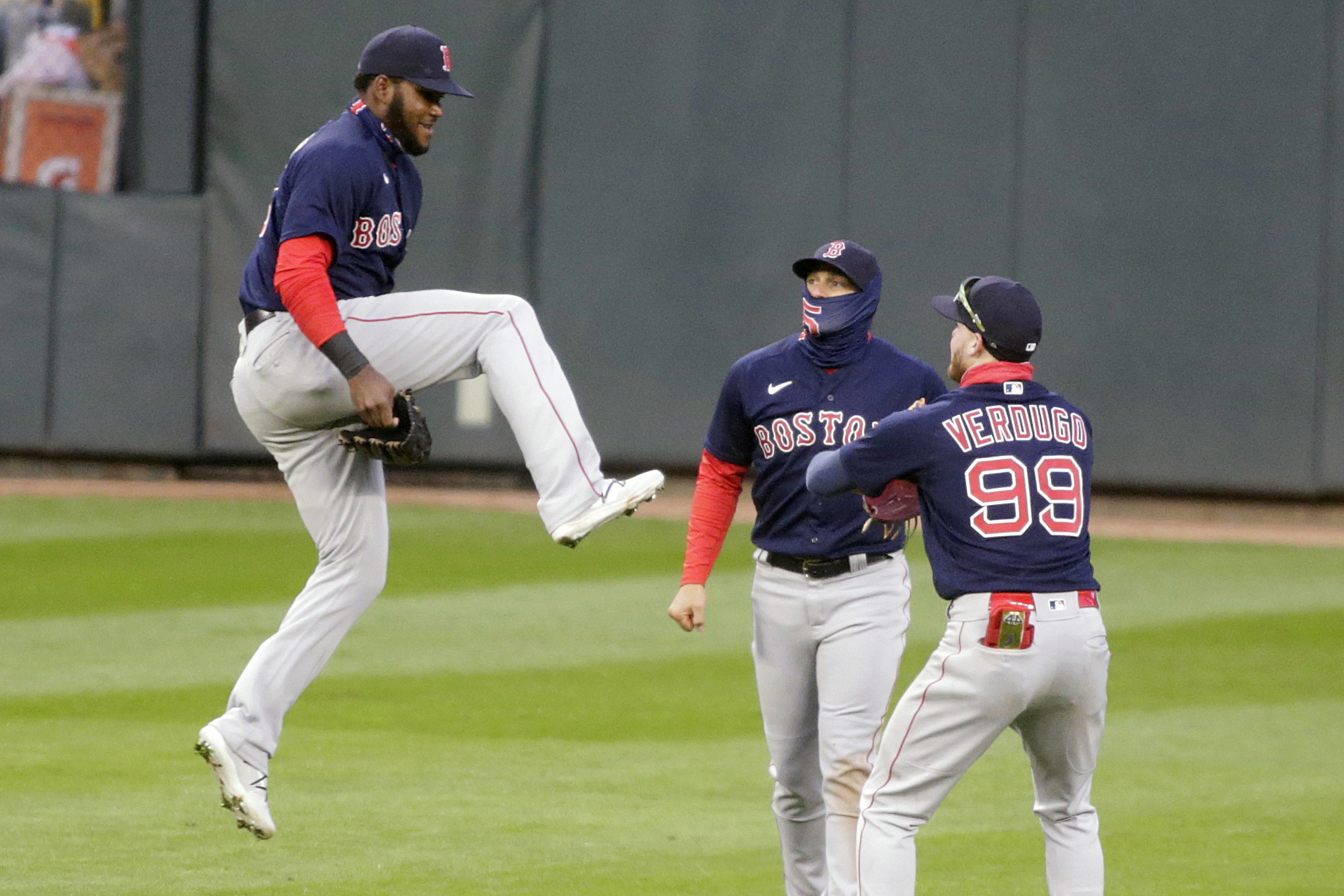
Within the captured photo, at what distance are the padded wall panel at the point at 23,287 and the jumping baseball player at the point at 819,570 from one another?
10881mm

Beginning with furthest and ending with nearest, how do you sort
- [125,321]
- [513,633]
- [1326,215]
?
[125,321], [1326,215], [513,633]

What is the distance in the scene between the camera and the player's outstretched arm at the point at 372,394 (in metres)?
5.17

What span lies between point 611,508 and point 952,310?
1.06 m

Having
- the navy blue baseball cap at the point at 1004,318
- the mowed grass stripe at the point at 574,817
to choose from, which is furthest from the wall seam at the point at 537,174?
the navy blue baseball cap at the point at 1004,318

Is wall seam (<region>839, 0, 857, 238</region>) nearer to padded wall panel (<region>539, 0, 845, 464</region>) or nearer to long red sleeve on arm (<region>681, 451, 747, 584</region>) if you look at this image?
padded wall panel (<region>539, 0, 845, 464</region>)

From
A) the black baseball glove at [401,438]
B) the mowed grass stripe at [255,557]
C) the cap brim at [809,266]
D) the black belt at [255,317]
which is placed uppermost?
the cap brim at [809,266]

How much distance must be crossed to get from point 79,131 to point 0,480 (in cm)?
308

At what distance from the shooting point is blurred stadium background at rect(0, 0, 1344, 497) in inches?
576

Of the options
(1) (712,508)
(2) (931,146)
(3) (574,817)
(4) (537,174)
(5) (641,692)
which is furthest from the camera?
(4) (537,174)

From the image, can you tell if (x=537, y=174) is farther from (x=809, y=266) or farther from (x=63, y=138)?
(x=809, y=266)

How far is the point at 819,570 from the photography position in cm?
578

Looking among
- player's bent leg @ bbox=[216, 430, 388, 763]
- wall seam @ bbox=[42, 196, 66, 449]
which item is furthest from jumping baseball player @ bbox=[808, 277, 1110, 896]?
wall seam @ bbox=[42, 196, 66, 449]

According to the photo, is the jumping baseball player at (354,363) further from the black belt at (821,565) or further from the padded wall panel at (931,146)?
the padded wall panel at (931,146)

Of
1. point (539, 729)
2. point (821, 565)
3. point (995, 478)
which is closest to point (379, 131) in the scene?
point (821, 565)
